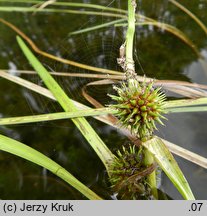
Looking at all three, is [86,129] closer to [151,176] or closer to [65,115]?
[65,115]

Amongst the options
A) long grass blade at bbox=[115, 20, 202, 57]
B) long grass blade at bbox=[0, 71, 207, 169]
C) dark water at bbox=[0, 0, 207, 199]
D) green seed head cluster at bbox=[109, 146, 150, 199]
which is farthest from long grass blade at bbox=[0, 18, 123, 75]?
green seed head cluster at bbox=[109, 146, 150, 199]

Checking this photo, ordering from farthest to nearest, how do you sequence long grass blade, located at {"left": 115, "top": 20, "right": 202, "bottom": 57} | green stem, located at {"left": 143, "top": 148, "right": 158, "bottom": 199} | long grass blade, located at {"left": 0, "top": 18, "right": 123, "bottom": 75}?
long grass blade, located at {"left": 115, "top": 20, "right": 202, "bottom": 57}
long grass blade, located at {"left": 0, "top": 18, "right": 123, "bottom": 75}
green stem, located at {"left": 143, "top": 148, "right": 158, "bottom": 199}

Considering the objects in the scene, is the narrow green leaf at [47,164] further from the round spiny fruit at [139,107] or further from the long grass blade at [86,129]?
the round spiny fruit at [139,107]

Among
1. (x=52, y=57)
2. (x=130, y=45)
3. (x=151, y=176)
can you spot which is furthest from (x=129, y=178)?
(x=52, y=57)

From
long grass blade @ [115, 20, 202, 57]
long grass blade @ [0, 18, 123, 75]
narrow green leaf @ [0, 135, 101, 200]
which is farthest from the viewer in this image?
long grass blade @ [115, 20, 202, 57]

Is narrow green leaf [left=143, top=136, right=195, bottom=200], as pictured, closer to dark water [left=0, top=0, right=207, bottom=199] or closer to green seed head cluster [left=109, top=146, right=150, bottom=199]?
green seed head cluster [left=109, top=146, right=150, bottom=199]

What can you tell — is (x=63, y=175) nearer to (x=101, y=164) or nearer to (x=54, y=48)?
(x=101, y=164)

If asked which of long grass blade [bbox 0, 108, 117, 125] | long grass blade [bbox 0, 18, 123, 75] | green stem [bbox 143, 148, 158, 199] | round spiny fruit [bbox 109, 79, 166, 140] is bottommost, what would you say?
green stem [bbox 143, 148, 158, 199]

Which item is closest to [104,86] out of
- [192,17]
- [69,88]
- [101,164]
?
[69,88]
